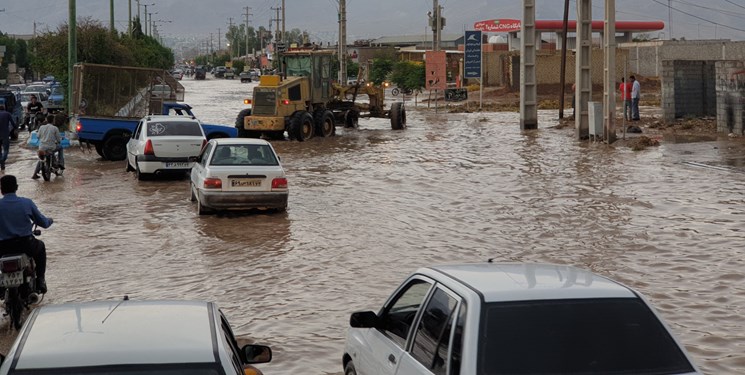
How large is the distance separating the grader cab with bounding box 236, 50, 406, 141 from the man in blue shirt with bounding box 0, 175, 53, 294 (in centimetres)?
2487

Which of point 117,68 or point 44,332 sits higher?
point 117,68

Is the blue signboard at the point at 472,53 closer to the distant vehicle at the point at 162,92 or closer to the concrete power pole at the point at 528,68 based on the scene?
the concrete power pole at the point at 528,68

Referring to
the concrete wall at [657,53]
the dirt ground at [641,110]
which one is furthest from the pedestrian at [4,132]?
the concrete wall at [657,53]

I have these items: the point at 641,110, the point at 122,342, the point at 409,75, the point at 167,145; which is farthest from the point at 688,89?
the point at 409,75

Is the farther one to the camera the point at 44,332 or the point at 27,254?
the point at 27,254

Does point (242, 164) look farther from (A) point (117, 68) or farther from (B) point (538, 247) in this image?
(A) point (117, 68)

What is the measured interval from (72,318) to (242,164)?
14.1 metres

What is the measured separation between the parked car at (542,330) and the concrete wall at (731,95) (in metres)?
28.1

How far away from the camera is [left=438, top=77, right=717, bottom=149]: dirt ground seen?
36000 millimetres

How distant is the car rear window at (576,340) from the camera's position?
18.7ft

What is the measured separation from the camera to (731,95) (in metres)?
33.4

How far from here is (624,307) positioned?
6000mm

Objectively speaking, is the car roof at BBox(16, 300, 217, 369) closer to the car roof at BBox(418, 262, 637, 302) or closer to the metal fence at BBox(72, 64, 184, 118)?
the car roof at BBox(418, 262, 637, 302)

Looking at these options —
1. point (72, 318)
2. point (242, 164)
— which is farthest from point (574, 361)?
point (242, 164)
